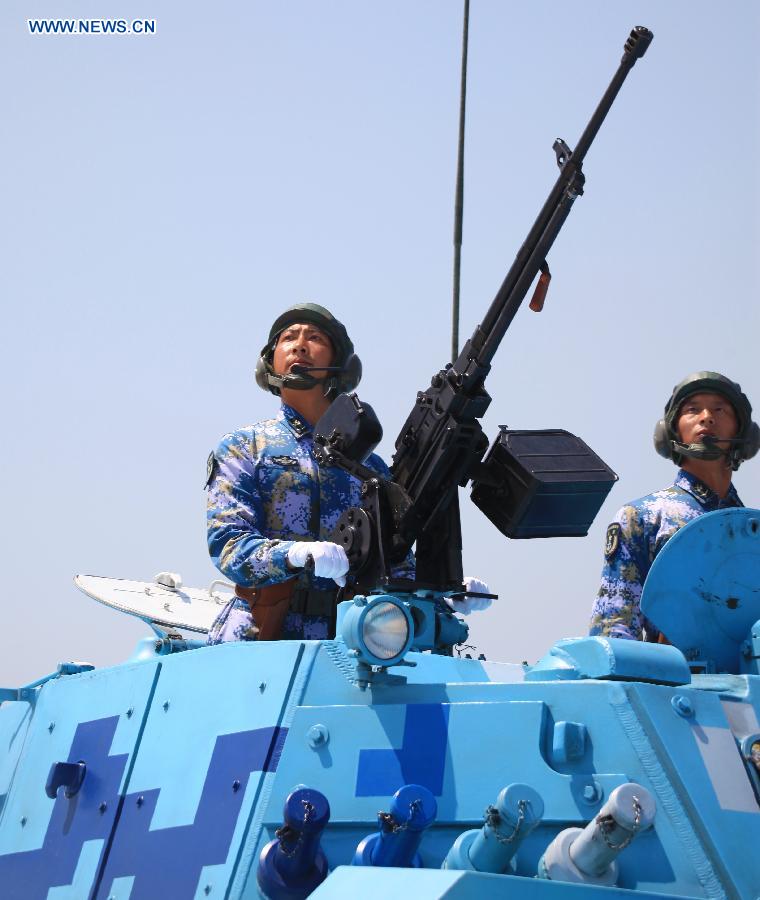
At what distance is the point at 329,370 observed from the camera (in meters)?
8.90

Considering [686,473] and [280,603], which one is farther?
[686,473]

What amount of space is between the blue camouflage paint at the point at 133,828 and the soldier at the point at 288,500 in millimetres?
990

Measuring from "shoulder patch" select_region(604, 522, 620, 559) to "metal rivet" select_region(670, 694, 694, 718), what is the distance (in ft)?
11.6

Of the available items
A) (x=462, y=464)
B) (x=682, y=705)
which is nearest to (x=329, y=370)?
(x=462, y=464)

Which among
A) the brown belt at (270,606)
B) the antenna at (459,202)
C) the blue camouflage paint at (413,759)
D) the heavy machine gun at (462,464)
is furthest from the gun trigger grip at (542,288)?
the blue camouflage paint at (413,759)

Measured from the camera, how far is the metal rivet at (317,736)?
20.1ft

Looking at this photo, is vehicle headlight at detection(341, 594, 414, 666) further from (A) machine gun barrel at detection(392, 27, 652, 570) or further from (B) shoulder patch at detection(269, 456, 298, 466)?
(B) shoulder patch at detection(269, 456, 298, 466)

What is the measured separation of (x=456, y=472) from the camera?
760 centimetres

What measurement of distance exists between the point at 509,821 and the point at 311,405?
4.07m

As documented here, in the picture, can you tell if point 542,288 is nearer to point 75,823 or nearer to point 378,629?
point 378,629

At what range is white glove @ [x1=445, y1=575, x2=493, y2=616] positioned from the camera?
332 inches

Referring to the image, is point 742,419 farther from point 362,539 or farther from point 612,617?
point 362,539

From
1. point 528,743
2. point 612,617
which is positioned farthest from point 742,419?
point 528,743

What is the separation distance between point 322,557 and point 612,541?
276 centimetres
